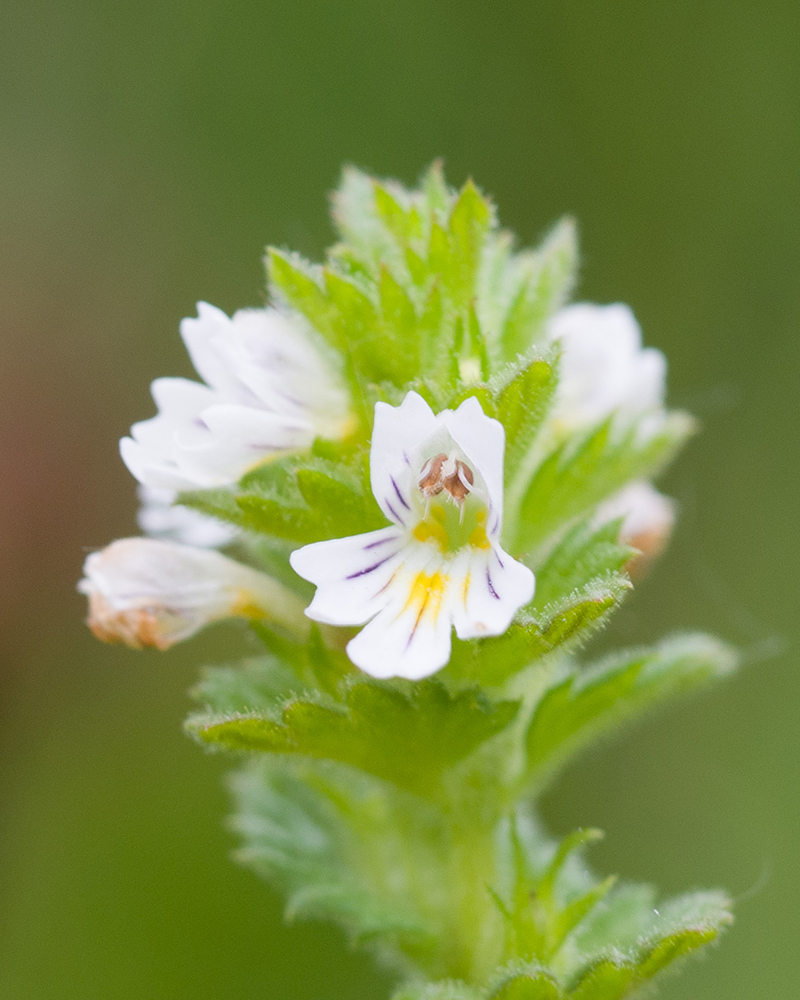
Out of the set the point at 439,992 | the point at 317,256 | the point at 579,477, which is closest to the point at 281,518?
the point at 579,477

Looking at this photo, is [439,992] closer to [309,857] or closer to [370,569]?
[309,857]

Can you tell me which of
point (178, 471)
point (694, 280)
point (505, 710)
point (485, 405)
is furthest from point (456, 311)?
point (694, 280)

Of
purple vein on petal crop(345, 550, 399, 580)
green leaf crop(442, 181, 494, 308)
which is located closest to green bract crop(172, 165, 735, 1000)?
green leaf crop(442, 181, 494, 308)

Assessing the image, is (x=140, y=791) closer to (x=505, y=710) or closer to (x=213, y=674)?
(x=213, y=674)

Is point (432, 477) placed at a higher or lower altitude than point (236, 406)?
lower

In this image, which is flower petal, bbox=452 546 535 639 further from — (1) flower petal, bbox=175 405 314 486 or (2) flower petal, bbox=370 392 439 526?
(1) flower petal, bbox=175 405 314 486

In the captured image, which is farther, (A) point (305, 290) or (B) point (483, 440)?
(A) point (305, 290)
